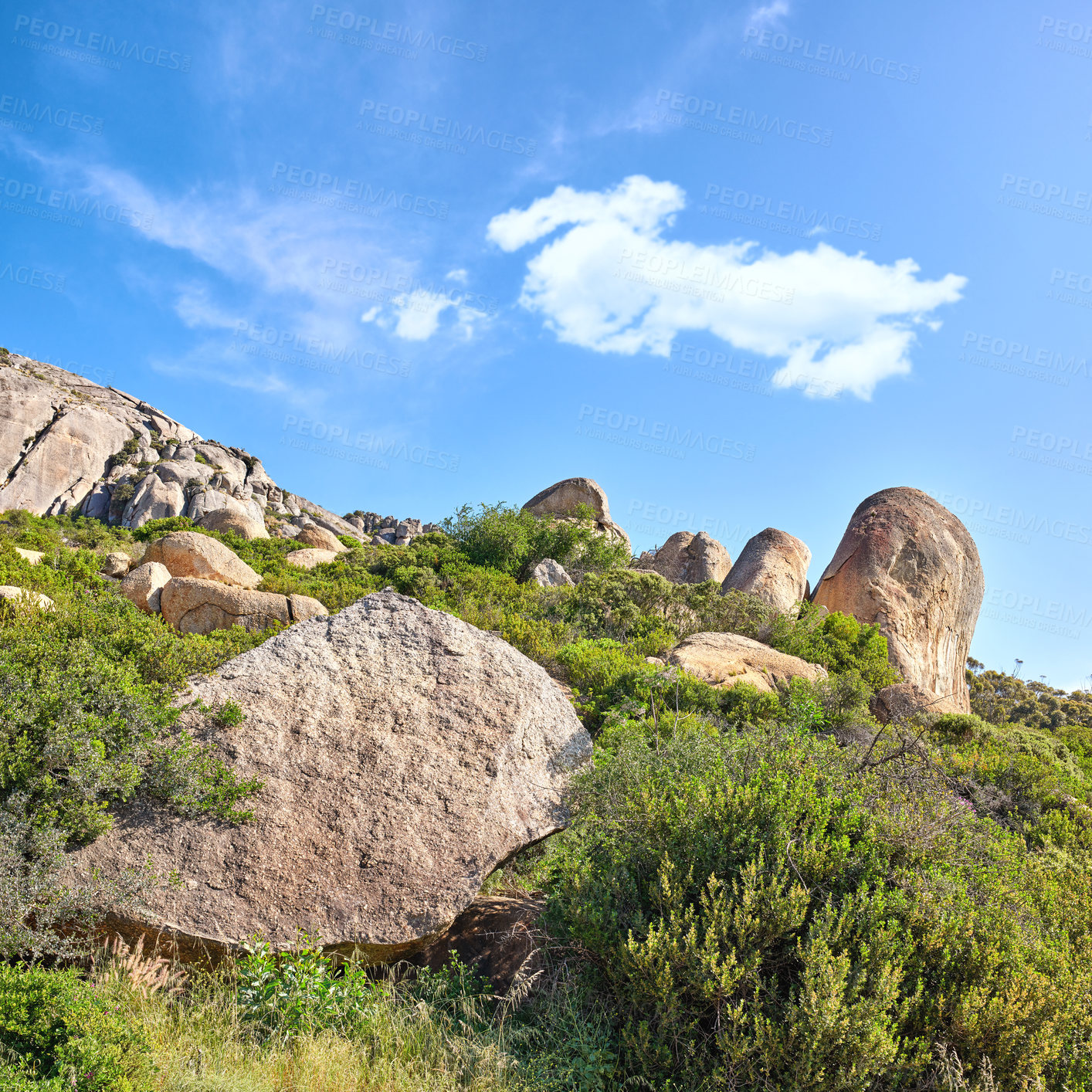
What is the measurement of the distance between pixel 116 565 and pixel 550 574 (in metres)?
13.4

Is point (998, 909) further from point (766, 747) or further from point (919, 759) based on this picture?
point (919, 759)

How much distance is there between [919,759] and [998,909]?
89.6 inches

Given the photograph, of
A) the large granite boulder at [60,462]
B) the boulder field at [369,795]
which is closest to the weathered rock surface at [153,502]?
the large granite boulder at [60,462]

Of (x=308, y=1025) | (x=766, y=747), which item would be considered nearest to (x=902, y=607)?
(x=766, y=747)

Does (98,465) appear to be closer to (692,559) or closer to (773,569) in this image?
(692,559)

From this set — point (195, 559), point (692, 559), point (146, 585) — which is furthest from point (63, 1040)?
point (692, 559)

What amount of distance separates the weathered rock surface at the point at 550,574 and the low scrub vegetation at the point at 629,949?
58.1 feet

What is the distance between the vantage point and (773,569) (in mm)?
23719

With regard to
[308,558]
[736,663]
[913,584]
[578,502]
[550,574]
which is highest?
[578,502]

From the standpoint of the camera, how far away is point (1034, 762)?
9.96m

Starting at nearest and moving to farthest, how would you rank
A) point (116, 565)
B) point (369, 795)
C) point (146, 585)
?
point (369, 795) < point (146, 585) < point (116, 565)

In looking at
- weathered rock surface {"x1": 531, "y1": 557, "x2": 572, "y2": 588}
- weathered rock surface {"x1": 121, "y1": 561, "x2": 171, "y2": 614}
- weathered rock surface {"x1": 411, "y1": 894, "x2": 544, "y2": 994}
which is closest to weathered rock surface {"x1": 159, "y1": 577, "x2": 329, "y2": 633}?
weathered rock surface {"x1": 121, "y1": 561, "x2": 171, "y2": 614}

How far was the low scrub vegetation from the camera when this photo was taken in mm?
3324

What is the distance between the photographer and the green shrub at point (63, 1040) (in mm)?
3090
